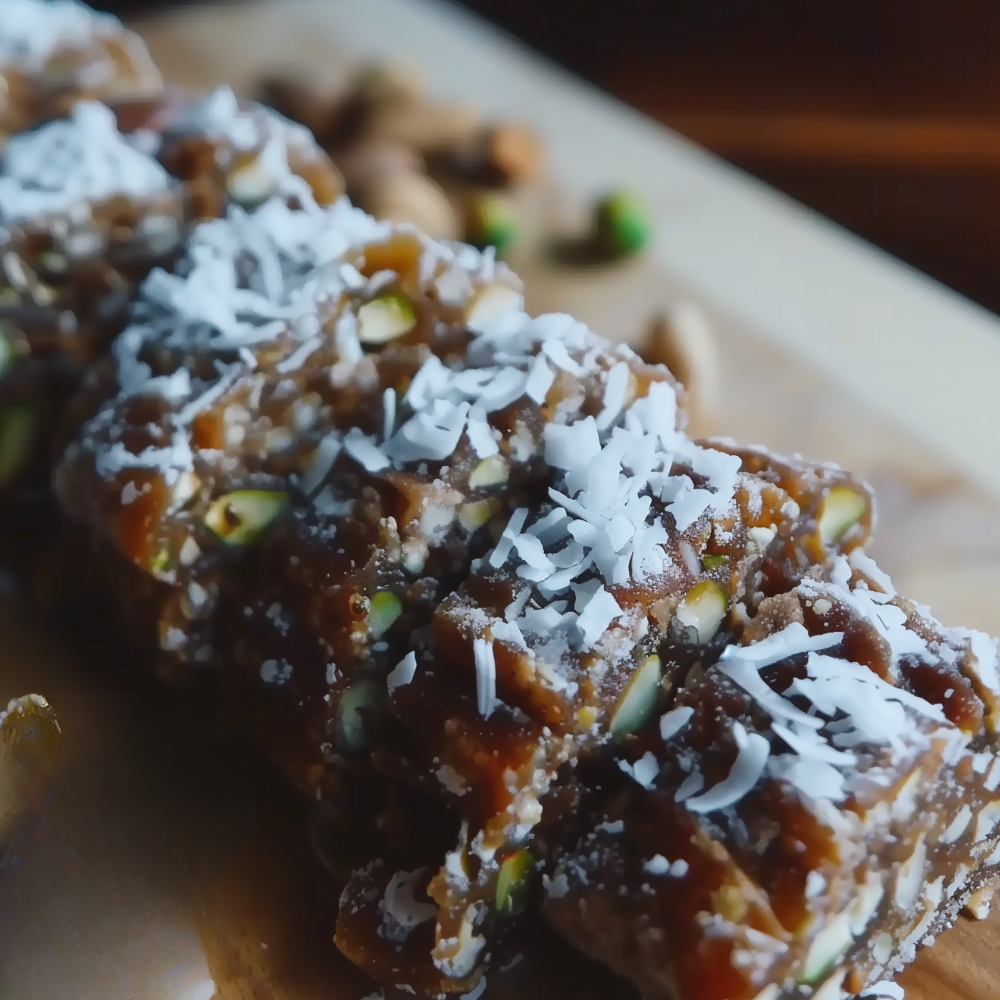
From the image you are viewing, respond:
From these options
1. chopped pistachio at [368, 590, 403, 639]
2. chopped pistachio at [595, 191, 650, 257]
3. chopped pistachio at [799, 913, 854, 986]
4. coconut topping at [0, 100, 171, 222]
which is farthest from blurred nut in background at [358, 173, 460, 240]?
chopped pistachio at [799, 913, 854, 986]

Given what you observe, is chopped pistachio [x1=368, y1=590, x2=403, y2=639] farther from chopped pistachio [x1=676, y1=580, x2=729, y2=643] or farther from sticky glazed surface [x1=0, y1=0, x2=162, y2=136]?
sticky glazed surface [x1=0, y1=0, x2=162, y2=136]

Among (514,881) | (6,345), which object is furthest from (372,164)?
(514,881)

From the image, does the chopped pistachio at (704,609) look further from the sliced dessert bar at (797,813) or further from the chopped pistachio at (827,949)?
the chopped pistachio at (827,949)

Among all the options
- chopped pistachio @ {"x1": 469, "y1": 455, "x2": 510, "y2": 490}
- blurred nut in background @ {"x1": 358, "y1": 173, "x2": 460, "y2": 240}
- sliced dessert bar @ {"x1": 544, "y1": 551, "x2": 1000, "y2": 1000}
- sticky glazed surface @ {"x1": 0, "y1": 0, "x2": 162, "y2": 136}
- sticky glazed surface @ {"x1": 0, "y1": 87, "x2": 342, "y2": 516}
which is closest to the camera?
sliced dessert bar @ {"x1": 544, "y1": 551, "x2": 1000, "y2": 1000}

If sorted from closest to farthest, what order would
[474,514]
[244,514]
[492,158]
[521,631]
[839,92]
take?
[521,631] < [474,514] < [244,514] < [492,158] < [839,92]

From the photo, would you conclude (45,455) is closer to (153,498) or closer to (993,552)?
(153,498)

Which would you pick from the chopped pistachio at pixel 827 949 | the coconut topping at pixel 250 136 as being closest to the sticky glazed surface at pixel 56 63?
the coconut topping at pixel 250 136

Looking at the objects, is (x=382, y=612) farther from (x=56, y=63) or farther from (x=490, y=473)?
(x=56, y=63)
